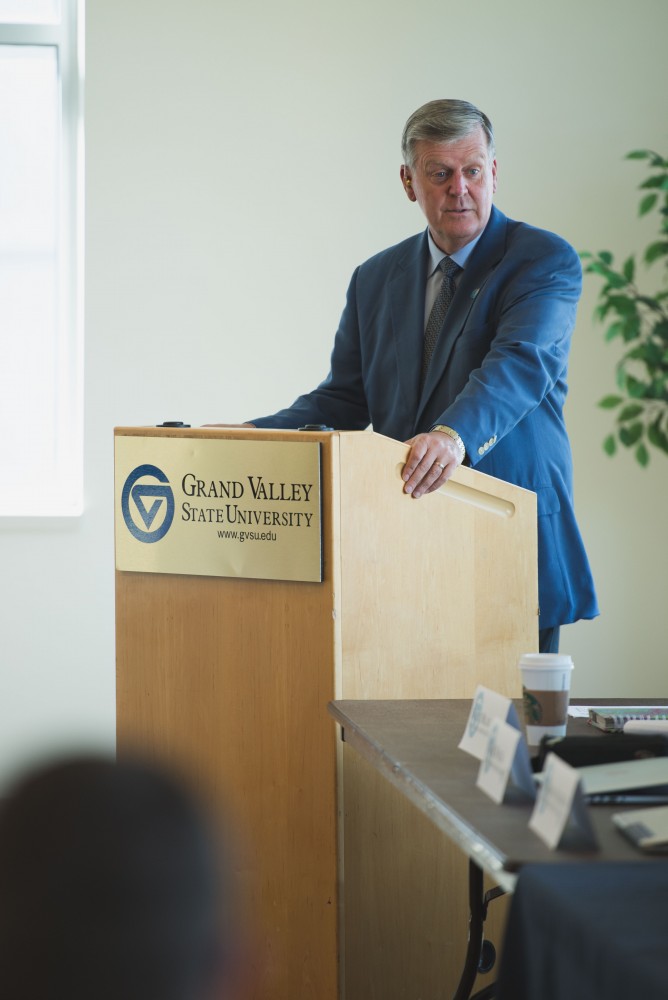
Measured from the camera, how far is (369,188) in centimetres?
455

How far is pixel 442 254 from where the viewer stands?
2617 millimetres

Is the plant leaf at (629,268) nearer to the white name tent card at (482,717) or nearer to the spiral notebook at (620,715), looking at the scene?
the white name tent card at (482,717)

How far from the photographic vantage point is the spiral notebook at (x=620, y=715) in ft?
5.55

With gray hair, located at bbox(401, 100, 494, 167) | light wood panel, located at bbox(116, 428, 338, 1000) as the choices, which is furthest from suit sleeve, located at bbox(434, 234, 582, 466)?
light wood panel, located at bbox(116, 428, 338, 1000)

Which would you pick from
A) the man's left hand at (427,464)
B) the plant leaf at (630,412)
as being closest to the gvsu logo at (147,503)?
the man's left hand at (427,464)

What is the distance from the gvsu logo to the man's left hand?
41 centimetres

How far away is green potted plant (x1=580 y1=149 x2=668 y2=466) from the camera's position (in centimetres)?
99

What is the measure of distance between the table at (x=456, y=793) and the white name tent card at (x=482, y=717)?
0.7 inches

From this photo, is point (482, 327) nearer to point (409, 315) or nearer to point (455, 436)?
point (409, 315)

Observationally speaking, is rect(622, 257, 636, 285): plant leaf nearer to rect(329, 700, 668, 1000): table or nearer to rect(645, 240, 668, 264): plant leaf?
rect(645, 240, 668, 264): plant leaf

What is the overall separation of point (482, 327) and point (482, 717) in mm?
1181

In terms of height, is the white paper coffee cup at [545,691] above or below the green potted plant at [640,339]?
below

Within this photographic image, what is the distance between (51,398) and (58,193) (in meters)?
0.77

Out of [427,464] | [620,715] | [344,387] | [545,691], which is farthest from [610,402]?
[344,387]
